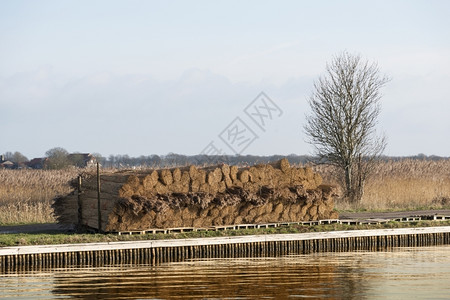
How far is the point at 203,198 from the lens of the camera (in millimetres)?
26891

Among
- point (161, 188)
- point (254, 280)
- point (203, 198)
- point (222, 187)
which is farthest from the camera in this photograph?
point (222, 187)

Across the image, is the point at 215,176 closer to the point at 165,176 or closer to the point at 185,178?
the point at 185,178

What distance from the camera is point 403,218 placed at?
3159 cm

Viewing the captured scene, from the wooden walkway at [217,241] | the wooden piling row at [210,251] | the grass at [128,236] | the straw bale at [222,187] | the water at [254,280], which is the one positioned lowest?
the water at [254,280]

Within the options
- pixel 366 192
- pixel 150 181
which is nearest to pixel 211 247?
pixel 150 181

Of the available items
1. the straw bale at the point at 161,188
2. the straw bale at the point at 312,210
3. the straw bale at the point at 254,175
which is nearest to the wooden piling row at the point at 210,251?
the straw bale at the point at 312,210

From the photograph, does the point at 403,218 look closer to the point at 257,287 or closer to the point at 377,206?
the point at 377,206

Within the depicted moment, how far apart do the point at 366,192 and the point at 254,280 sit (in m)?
20.9

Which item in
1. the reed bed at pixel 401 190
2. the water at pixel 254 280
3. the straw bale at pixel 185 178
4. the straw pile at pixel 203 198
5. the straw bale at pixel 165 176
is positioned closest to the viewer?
the water at pixel 254 280

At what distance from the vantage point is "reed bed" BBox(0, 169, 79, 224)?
31.7m

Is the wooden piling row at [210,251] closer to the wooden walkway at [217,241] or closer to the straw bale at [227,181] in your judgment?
the wooden walkway at [217,241]

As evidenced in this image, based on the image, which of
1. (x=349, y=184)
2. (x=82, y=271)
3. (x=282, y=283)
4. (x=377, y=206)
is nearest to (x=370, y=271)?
(x=282, y=283)

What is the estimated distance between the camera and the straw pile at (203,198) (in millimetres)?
26125

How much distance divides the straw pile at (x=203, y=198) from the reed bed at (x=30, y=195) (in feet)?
9.65
